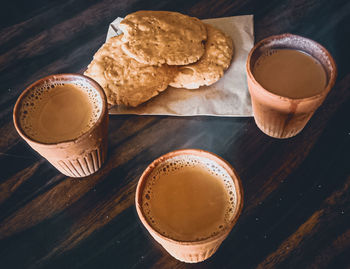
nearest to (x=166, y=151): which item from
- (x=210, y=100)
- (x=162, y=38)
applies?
(x=210, y=100)

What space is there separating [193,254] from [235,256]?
0.14 m

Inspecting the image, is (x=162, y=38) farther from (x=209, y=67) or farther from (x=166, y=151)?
(x=166, y=151)

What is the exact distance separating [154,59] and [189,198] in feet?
1.37

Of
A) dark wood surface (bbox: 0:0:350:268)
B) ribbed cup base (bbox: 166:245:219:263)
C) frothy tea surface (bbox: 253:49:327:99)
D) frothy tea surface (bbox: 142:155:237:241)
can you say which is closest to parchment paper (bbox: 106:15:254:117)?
dark wood surface (bbox: 0:0:350:268)

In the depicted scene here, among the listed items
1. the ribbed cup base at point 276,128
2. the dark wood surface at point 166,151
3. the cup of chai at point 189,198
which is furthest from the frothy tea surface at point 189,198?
the ribbed cup base at point 276,128

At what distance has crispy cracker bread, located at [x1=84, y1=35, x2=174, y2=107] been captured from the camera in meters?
0.96

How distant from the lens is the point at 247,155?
928 millimetres

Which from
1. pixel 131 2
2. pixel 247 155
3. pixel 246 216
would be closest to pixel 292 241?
pixel 246 216

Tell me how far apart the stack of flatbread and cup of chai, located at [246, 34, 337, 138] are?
0.56 ft

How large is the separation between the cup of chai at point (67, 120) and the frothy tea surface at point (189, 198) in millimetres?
194

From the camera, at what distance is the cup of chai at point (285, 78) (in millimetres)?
835

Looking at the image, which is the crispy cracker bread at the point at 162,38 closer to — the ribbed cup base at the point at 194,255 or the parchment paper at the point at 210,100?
the parchment paper at the point at 210,100

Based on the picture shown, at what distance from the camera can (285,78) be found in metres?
0.89

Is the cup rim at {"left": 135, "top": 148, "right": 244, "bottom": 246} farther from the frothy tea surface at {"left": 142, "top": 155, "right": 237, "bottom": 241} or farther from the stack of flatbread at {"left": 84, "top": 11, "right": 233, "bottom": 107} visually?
the stack of flatbread at {"left": 84, "top": 11, "right": 233, "bottom": 107}
